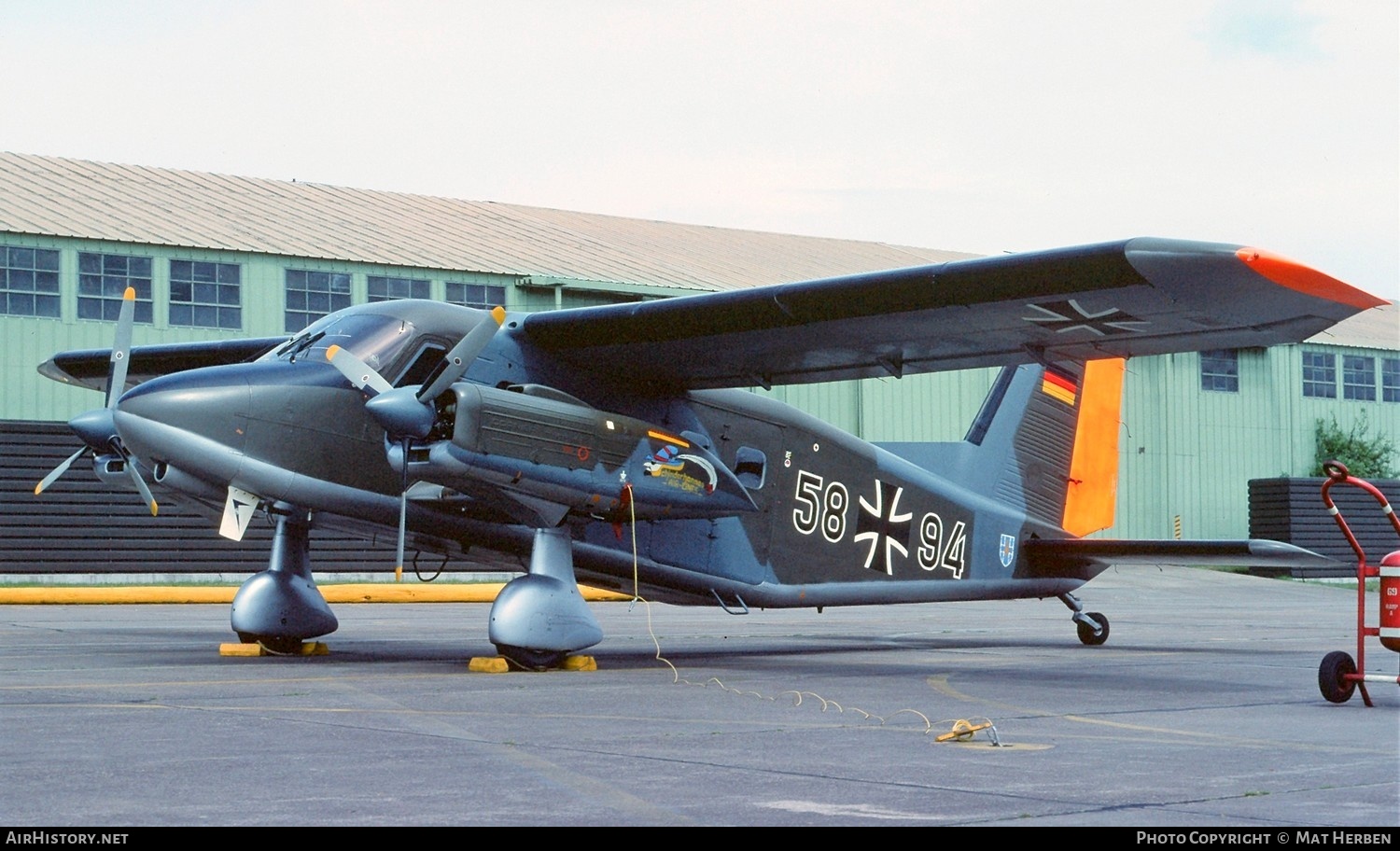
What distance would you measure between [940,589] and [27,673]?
30.5 ft

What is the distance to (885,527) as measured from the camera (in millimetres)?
16625

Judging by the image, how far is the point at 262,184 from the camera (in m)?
39.8

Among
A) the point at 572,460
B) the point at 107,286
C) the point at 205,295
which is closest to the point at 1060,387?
the point at 572,460

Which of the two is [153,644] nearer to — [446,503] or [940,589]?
[446,503]

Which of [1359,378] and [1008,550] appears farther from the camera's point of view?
[1359,378]

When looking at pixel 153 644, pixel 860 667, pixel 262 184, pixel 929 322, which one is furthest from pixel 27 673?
pixel 262 184

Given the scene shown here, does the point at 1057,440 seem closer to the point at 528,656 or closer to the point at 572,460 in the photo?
the point at 572,460

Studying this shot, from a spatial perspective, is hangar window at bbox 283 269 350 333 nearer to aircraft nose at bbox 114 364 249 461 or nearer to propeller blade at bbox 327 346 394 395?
aircraft nose at bbox 114 364 249 461

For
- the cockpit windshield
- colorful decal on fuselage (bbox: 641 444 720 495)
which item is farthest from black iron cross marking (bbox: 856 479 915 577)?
the cockpit windshield

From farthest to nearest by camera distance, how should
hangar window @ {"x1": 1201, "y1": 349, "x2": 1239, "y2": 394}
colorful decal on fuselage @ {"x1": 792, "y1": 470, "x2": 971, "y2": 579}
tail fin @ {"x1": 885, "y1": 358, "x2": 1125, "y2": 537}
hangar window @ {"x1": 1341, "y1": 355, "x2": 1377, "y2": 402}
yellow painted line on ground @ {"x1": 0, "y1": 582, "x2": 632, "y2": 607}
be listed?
hangar window @ {"x1": 1341, "y1": 355, "x2": 1377, "y2": 402} < hangar window @ {"x1": 1201, "y1": 349, "x2": 1239, "y2": 394} < yellow painted line on ground @ {"x1": 0, "y1": 582, "x2": 632, "y2": 607} < tail fin @ {"x1": 885, "y1": 358, "x2": 1125, "y2": 537} < colorful decal on fuselage @ {"x1": 792, "y1": 470, "x2": 971, "y2": 579}

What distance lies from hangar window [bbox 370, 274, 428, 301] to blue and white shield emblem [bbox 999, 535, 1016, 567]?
20322 millimetres

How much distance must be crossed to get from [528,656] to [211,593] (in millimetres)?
16739

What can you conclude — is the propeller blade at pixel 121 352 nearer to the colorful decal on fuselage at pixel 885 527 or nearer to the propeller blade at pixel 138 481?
the propeller blade at pixel 138 481

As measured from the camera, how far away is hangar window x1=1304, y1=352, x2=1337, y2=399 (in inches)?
1884
